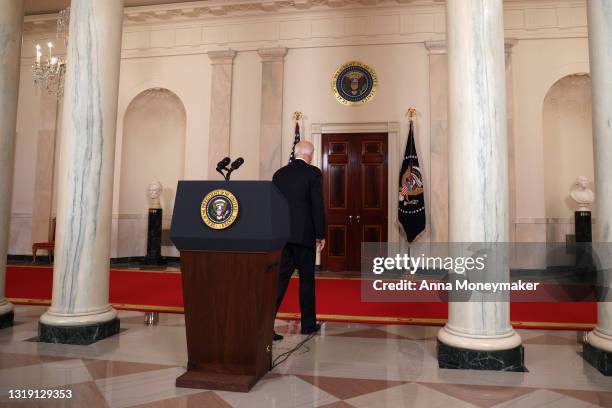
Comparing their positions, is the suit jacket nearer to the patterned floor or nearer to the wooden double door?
the patterned floor

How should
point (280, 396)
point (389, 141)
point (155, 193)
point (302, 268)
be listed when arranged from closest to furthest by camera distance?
point (280, 396), point (302, 268), point (389, 141), point (155, 193)

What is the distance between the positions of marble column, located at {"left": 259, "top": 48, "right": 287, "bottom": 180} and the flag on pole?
2.45 metres

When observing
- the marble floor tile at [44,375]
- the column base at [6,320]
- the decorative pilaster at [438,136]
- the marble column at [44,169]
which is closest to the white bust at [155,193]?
the marble column at [44,169]

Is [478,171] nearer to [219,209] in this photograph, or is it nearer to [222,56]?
[219,209]

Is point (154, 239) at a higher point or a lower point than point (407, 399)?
higher

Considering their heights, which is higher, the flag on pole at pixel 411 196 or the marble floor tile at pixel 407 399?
the flag on pole at pixel 411 196

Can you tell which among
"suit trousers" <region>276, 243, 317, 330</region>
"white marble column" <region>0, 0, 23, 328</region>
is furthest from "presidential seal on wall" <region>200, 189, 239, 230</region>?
"white marble column" <region>0, 0, 23, 328</region>

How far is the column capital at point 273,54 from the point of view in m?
8.73

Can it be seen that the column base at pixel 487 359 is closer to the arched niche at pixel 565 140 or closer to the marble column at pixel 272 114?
the marble column at pixel 272 114

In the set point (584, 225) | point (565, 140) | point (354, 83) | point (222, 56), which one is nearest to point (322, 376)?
point (584, 225)

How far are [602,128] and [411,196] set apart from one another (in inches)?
201

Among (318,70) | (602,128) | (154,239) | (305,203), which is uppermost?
(318,70)

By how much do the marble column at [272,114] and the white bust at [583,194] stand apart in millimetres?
5459

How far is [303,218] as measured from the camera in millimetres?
3588
